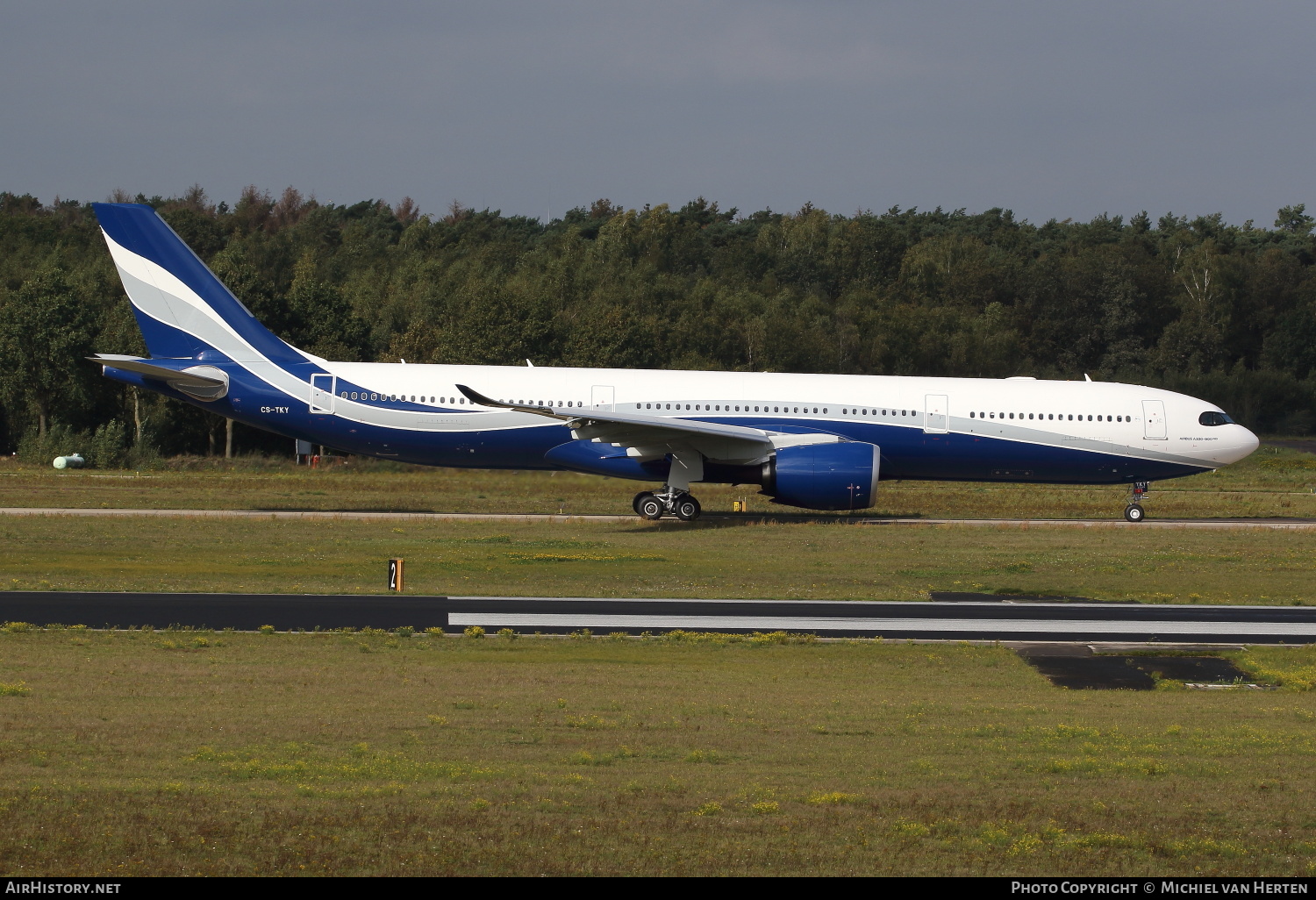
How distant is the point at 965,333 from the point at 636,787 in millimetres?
72598

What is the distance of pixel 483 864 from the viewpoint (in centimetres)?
733

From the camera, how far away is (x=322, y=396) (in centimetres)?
3156

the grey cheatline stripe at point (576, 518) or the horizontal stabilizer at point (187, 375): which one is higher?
the horizontal stabilizer at point (187, 375)

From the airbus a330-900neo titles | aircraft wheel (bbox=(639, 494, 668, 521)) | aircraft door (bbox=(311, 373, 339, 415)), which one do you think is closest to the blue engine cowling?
the airbus a330-900neo titles

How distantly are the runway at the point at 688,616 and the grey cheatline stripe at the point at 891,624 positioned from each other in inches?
0.9

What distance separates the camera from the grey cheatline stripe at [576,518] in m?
31.4

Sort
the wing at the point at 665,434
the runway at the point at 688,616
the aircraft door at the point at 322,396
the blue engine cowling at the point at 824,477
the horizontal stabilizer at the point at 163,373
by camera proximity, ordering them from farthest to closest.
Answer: the aircraft door at the point at 322,396
the horizontal stabilizer at the point at 163,373
the blue engine cowling at the point at 824,477
the wing at the point at 665,434
the runway at the point at 688,616

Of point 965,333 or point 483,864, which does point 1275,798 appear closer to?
point 483,864

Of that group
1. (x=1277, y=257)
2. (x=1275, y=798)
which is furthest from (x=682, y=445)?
(x=1277, y=257)

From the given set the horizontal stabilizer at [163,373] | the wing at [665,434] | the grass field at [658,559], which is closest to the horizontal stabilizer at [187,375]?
the horizontal stabilizer at [163,373]

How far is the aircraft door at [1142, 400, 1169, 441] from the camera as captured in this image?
1299 inches

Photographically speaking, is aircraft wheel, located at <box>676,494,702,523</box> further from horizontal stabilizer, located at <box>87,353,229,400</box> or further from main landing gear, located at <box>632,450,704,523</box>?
horizontal stabilizer, located at <box>87,353,229,400</box>

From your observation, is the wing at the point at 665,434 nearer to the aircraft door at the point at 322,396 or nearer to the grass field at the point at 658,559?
the grass field at the point at 658,559

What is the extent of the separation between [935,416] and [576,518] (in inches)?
376
